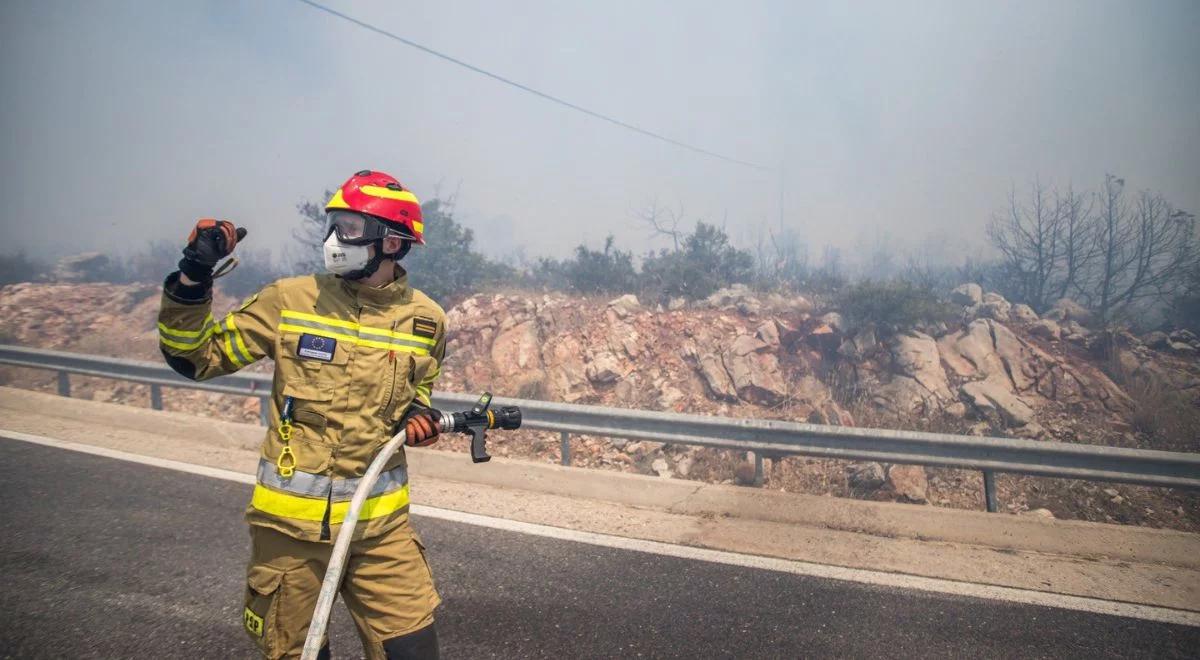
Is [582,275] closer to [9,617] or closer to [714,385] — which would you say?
[714,385]

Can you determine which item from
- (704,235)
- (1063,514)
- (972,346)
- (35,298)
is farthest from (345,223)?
(35,298)

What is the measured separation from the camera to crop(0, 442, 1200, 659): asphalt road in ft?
11.2

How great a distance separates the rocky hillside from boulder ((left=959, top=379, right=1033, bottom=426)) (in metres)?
0.02

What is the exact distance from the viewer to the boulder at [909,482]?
23.6 ft

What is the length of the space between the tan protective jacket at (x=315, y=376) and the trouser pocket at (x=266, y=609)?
0.52 ft

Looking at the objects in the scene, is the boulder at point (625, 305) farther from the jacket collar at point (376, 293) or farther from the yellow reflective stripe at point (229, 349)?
the yellow reflective stripe at point (229, 349)

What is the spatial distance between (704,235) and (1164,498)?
908cm

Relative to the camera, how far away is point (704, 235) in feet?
47.5

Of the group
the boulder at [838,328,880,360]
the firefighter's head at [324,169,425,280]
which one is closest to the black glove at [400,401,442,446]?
the firefighter's head at [324,169,425,280]

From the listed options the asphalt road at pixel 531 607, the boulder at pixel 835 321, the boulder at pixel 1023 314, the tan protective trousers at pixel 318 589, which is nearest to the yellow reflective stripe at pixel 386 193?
the tan protective trousers at pixel 318 589

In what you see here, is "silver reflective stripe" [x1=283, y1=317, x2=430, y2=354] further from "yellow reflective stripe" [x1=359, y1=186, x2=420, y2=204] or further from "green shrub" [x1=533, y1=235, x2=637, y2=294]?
"green shrub" [x1=533, y1=235, x2=637, y2=294]

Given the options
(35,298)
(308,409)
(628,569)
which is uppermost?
(35,298)

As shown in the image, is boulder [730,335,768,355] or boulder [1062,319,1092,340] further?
boulder [1062,319,1092,340]

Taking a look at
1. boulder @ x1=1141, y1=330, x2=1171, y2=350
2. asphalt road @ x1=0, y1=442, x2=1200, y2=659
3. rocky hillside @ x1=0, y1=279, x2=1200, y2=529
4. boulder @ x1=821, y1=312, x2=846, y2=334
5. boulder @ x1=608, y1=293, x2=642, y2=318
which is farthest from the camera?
boulder @ x1=608, y1=293, x2=642, y2=318
